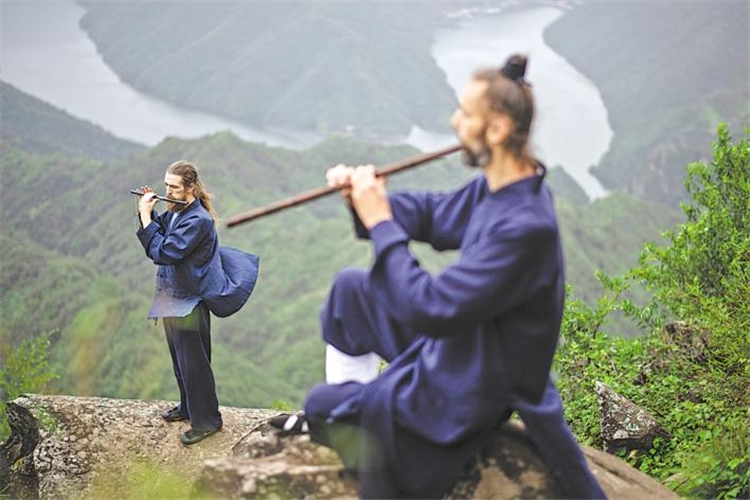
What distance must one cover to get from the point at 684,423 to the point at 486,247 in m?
2.97

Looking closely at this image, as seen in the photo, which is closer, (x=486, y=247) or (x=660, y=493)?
(x=486, y=247)

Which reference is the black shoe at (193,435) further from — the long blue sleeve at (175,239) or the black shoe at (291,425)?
the black shoe at (291,425)

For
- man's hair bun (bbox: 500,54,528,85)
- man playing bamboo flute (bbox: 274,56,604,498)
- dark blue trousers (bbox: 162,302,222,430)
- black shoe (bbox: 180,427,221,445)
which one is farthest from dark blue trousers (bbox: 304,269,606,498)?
black shoe (bbox: 180,427,221,445)

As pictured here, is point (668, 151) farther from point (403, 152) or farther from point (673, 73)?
point (403, 152)

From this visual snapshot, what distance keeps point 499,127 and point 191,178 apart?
281 cm

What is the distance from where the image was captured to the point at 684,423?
4.78 m

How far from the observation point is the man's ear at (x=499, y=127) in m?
2.48

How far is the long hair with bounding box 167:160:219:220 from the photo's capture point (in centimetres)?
484

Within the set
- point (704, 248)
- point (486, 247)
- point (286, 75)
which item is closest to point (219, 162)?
point (286, 75)

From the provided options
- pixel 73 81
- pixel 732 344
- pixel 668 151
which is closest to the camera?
pixel 732 344

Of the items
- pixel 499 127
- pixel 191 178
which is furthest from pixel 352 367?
pixel 191 178

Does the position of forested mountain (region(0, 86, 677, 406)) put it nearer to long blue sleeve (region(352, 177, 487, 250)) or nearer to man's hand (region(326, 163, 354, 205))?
long blue sleeve (region(352, 177, 487, 250))

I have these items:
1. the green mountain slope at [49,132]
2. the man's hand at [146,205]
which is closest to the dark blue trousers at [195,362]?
the man's hand at [146,205]

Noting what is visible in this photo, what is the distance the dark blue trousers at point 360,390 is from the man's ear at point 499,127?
0.63m
